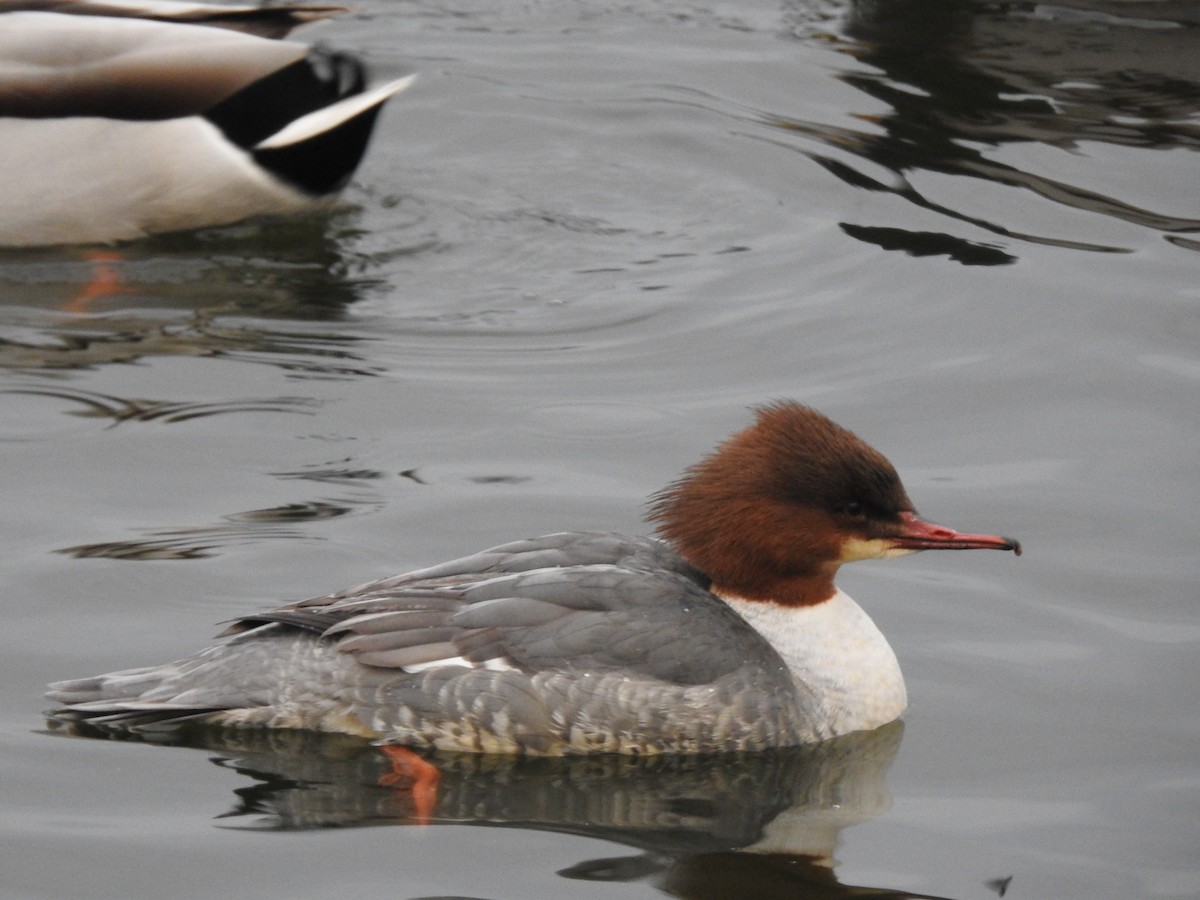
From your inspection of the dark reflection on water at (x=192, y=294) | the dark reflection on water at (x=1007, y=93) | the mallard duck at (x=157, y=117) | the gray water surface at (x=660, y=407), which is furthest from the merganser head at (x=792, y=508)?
the mallard duck at (x=157, y=117)

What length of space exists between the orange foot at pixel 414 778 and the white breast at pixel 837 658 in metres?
1.06

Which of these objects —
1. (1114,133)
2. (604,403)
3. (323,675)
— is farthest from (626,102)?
(323,675)

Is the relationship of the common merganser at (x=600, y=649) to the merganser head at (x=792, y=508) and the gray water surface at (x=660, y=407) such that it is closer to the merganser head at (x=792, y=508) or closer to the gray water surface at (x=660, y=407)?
the merganser head at (x=792, y=508)

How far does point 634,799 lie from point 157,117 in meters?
4.70

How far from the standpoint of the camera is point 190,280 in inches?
346

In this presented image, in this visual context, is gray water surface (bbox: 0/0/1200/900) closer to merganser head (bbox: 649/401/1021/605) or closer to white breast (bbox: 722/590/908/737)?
white breast (bbox: 722/590/908/737)

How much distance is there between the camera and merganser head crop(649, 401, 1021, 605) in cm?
578

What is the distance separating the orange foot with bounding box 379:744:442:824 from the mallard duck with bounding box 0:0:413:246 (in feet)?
13.6

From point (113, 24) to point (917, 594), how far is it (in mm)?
4591

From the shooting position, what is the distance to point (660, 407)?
783 centimetres

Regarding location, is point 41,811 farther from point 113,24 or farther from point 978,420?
point 113,24

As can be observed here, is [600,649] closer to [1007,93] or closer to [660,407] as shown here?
[660,407]

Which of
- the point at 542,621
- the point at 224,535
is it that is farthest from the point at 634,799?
the point at 224,535

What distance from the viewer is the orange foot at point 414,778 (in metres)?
5.32
